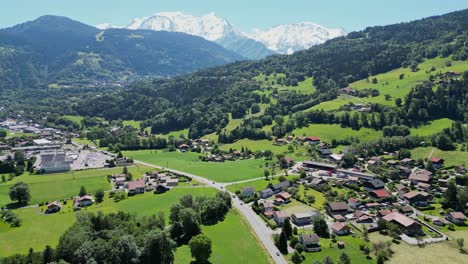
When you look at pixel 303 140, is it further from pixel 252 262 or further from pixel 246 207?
pixel 252 262

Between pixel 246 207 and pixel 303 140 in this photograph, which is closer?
pixel 246 207

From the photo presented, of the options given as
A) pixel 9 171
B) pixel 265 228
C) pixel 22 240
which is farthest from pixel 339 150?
pixel 9 171

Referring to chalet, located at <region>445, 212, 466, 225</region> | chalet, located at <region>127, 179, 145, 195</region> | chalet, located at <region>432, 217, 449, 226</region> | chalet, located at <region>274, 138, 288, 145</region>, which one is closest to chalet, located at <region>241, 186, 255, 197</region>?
chalet, located at <region>127, 179, 145, 195</region>

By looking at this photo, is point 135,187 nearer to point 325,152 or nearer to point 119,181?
point 119,181

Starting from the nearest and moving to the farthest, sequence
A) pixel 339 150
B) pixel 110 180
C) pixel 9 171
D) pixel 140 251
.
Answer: pixel 140 251
pixel 110 180
pixel 9 171
pixel 339 150

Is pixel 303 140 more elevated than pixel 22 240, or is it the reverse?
pixel 303 140

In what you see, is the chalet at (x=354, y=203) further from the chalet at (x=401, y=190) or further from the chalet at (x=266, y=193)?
the chalet at (x=266, y=193)

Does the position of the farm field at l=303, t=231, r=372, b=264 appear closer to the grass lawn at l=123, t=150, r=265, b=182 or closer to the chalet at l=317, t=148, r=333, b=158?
the grass lawn at l=123, t=150, r=265, b=182
